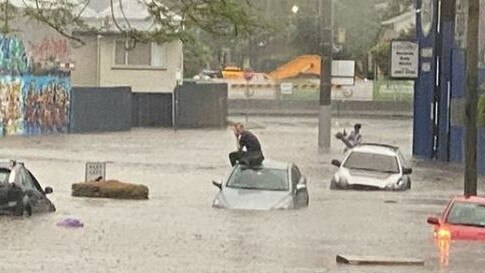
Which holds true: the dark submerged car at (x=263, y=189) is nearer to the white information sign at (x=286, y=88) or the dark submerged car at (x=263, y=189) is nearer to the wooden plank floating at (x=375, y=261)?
the wooden plank floating at (x=375, y=261)

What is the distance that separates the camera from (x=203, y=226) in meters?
27.4

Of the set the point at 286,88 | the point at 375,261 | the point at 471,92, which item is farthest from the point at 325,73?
the point at 375,261

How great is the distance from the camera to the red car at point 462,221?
22750 millimetres

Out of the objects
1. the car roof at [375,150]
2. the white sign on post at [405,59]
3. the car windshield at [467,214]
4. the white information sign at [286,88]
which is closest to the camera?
the car windshield at [467,214]

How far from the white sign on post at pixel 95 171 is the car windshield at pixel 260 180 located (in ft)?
16.3

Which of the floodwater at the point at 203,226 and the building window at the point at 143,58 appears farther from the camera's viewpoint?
the building window at the point at 143,58

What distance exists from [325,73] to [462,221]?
1327 inches

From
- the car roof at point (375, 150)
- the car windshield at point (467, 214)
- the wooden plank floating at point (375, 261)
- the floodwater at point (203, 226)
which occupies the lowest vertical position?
the floodwater at point (203, 226)

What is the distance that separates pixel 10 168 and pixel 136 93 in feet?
146

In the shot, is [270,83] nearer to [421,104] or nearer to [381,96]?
[381,96]

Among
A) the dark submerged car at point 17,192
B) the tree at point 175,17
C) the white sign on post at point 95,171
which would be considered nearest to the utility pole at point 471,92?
the white sign on post at point 95,171

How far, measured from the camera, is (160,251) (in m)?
22.6

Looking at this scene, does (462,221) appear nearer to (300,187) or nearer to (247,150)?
(300,187)

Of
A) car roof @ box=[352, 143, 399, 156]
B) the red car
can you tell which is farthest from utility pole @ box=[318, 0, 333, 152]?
the red car
